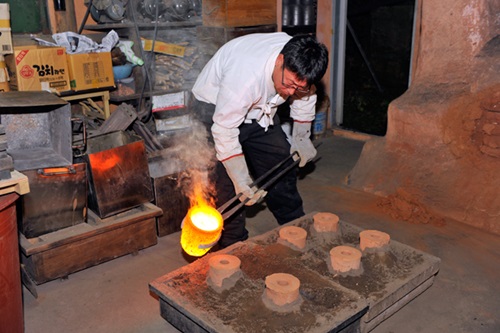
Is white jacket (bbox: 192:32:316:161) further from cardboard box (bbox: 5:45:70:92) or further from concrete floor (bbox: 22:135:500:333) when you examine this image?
cardboard box (bbox: 5:45:70:92)

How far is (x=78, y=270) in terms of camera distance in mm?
3689

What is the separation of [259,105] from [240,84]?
362 mm

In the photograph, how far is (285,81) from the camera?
310 centimetres

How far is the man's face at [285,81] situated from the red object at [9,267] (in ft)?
5.61

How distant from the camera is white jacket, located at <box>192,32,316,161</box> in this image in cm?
310

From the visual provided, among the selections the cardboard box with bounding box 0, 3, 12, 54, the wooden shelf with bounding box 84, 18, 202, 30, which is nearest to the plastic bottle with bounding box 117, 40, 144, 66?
the wooden shelf with bounding box 84, 18, 202, 30

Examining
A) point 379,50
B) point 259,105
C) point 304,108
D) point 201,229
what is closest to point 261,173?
point 304,108

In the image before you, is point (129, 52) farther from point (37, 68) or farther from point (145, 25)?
point (37, 68)

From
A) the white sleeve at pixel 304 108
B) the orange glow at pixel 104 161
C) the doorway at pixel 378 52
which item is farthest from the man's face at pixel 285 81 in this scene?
the doorway at pixel 378 52

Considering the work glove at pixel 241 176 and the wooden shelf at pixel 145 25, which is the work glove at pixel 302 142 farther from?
the wooden shelf at pixel 145 25

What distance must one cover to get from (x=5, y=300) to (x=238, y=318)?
1.25 m

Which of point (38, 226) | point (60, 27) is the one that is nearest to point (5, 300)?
point (38, 226)

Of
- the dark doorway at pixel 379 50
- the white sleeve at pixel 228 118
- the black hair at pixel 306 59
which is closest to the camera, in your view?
the black hair at pixel 306 59

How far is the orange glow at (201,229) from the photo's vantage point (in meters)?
3.24
